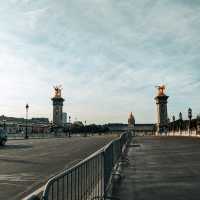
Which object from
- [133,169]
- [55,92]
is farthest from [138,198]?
[55,92]

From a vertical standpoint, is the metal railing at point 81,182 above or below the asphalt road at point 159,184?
above

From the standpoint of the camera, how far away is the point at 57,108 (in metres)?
171

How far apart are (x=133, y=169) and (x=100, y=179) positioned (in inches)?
311

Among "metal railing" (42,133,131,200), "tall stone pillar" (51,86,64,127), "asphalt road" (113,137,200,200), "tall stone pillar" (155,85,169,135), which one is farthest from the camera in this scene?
"tall stone pillar" (51,86,64,127)

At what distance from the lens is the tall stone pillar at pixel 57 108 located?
6678 inches

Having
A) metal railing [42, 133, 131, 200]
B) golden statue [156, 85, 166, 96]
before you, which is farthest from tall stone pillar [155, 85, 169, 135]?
metal railing [42, 133, 131, 200]

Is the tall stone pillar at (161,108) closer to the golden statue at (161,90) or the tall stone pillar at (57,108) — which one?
the golden statue at (161,90)

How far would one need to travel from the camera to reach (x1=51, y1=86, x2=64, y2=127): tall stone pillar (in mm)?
169625

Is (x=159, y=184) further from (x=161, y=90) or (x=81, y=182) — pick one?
(x=161, y=90)

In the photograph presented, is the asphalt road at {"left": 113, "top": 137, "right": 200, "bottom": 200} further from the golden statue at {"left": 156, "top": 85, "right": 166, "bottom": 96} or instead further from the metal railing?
the golden statue at {"left": 156, "top": 85, "right": 166, "bottom": 96}

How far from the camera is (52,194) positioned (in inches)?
210

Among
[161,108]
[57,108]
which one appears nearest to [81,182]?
[161,108]

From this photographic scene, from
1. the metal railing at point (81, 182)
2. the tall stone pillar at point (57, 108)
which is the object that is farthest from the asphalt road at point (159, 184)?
the tall stone pillar at point (57, 108)

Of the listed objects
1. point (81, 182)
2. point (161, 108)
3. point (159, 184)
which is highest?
point (161, 108)
